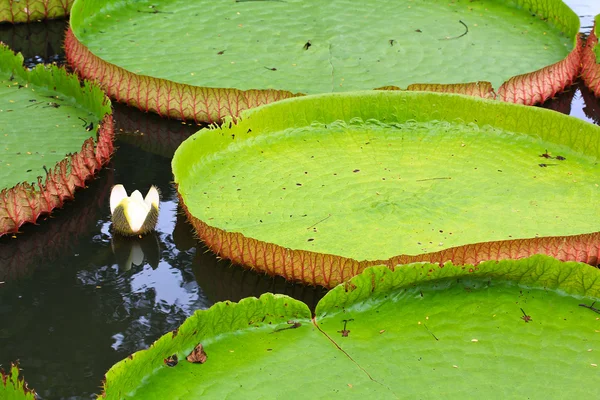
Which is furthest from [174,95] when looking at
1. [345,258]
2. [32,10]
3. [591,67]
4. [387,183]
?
[591,67]

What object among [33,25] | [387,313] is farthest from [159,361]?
[33,25]

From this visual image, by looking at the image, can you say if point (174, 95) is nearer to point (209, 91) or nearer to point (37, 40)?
point (209, 91)

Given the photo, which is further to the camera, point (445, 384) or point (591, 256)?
point (591, 256)

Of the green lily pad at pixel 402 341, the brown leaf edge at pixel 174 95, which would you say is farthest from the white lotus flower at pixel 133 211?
the green lily pad at pixel 402 341

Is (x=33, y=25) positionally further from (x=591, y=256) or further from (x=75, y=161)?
(x=591, y=256)

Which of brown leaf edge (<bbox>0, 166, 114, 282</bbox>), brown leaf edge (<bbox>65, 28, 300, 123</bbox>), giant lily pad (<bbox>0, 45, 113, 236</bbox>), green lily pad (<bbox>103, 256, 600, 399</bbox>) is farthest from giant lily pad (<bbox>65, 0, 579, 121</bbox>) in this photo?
green lily pad (<bbox>103, 256, 600, 399</bbox>)

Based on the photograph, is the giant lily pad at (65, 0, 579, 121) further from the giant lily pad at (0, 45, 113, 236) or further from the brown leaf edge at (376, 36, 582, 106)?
the giant lily pad at (0, 45, 113, 236)

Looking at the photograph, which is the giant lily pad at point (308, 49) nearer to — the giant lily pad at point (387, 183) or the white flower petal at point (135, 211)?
the giant lily pad at point (387, 183)
